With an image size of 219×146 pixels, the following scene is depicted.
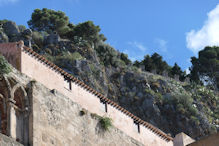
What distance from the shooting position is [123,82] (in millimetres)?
53906

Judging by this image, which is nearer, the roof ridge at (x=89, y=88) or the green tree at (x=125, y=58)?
the roof ridge at (x=89, y=88)

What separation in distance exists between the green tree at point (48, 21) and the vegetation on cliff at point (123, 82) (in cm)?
88

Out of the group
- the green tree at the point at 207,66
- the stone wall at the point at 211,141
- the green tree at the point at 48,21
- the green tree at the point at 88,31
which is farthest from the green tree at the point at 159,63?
the stone wall at the point at 211,141

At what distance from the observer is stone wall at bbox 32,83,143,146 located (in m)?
21.4

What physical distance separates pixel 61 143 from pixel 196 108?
106 ft

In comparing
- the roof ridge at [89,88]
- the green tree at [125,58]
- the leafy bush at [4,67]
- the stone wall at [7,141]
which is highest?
the green tree at [125,58]

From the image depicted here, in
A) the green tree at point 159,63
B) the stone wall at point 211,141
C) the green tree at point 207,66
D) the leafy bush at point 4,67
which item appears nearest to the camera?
the stone wall at point 211,141

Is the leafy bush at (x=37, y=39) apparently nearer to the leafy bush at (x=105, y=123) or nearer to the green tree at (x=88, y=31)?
the green tree at (x=88, y=31)

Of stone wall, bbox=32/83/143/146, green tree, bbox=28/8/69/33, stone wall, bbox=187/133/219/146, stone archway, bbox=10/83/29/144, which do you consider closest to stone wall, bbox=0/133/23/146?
stone archway, bbox=10/83/29/144

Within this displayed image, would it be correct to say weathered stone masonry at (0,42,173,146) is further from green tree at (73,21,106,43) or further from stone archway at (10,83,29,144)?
green tree at (73,21,106,43)

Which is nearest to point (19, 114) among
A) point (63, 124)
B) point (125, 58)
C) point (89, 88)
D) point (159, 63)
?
point (63, 124)

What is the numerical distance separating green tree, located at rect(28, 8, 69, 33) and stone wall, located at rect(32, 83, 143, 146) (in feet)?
130

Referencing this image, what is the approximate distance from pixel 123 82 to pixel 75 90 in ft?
93.4

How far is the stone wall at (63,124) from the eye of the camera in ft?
70.1
